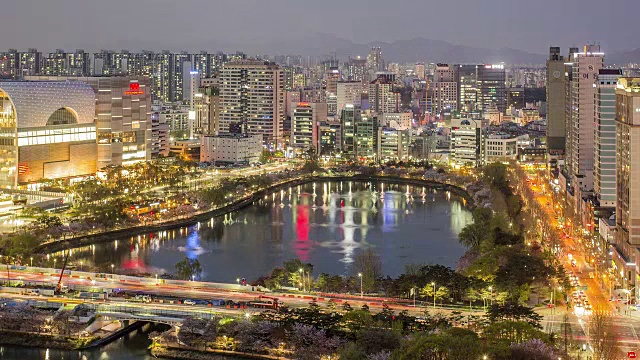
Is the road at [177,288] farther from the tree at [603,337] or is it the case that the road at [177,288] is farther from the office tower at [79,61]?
the office tower at [79,61]

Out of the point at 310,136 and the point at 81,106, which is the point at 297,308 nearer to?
the point at 81,106

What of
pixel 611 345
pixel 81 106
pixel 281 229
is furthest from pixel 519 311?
pixel 81 106

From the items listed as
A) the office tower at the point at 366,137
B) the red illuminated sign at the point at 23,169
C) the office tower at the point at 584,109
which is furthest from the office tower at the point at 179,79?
the office tower at the point at 584,109

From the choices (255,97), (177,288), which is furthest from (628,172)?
(255,97)

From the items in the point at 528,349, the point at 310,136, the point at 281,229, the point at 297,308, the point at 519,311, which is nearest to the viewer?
the point at 528,349

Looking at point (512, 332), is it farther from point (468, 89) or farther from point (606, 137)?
point (468, 89)

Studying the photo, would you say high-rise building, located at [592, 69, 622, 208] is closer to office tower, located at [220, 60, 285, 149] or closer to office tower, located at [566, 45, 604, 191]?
office tower, located at [566, 45, 604, 191]
